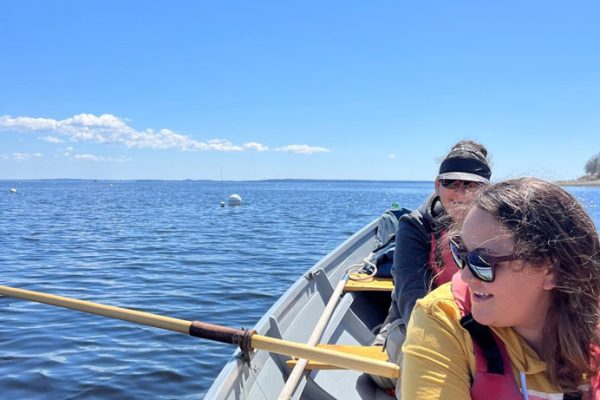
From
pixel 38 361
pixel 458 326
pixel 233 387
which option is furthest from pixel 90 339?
pixel 458 326

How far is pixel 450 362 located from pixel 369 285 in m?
4.02

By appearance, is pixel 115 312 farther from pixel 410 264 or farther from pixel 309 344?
pixel 410 264

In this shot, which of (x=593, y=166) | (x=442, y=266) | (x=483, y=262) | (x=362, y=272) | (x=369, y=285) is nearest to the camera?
(x=483, y=262)

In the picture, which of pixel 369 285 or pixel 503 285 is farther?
pixel 369 285

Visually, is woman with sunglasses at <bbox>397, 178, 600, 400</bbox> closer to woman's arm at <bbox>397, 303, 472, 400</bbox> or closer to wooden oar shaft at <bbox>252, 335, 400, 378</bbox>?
woman's arm at <bbox>397, 303, 472, 400</bbox>

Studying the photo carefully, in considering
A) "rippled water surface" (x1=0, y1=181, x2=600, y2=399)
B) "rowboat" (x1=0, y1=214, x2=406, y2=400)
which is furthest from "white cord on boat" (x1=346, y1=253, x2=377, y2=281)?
"rippled water surface" (x1=0, y1=181, x2=600, y2=399)

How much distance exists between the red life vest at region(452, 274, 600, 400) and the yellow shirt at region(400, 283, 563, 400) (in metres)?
0.01

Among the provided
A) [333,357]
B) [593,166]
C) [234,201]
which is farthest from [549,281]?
[593,166]

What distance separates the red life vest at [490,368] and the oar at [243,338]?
1401 millimetres

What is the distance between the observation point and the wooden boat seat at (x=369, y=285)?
5.44 m

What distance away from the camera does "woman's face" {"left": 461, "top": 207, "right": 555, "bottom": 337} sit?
147cm

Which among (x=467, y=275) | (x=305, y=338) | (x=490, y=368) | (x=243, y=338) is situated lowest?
(x=305, y=338)

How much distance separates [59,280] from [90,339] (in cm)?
434

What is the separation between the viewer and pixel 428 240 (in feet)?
10.5
